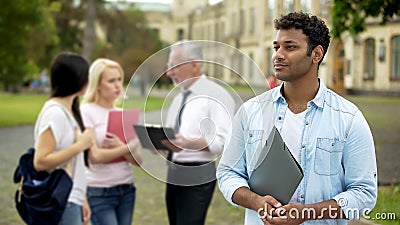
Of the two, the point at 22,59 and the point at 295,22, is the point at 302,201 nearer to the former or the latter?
the point at 295,22

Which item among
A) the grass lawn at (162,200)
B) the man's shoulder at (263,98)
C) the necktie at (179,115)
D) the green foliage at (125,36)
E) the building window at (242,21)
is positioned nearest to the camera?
the man's shoulder at (263,98)

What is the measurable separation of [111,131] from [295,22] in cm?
266

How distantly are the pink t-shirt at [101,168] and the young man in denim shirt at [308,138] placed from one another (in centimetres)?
233

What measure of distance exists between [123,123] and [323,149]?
234 cm

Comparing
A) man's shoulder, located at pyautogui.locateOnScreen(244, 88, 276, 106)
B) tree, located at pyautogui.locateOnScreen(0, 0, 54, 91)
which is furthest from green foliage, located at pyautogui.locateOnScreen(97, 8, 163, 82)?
man's shoulder, located at pyautogui.locateOnScreen(244, 88, 276, 106)

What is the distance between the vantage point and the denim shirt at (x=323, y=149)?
2.93 metres

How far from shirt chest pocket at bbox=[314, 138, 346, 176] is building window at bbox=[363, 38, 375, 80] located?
4307cm

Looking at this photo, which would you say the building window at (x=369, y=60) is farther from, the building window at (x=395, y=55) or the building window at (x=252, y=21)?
the building window at (x=252, y=21)

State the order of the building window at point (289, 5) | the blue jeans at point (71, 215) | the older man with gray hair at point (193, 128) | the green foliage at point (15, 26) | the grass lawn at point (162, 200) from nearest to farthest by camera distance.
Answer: the older man with gray hair at point (193, 128)
the blue jeans at point (71, 215)
the grass lawn at point (162, 200)
the building window at point (289, 5)
the green foliage at point (15, 26)

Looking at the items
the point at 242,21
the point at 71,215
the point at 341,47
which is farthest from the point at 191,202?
the point at 242,21

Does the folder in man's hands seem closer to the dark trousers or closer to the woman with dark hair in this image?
the dark trousers

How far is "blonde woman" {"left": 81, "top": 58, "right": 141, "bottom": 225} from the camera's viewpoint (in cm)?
526

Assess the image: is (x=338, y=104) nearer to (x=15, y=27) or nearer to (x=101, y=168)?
(x=101, y=168)

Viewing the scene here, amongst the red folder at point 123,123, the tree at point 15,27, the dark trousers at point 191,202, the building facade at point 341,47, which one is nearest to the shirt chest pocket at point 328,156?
the dark trousers at point 191,202
